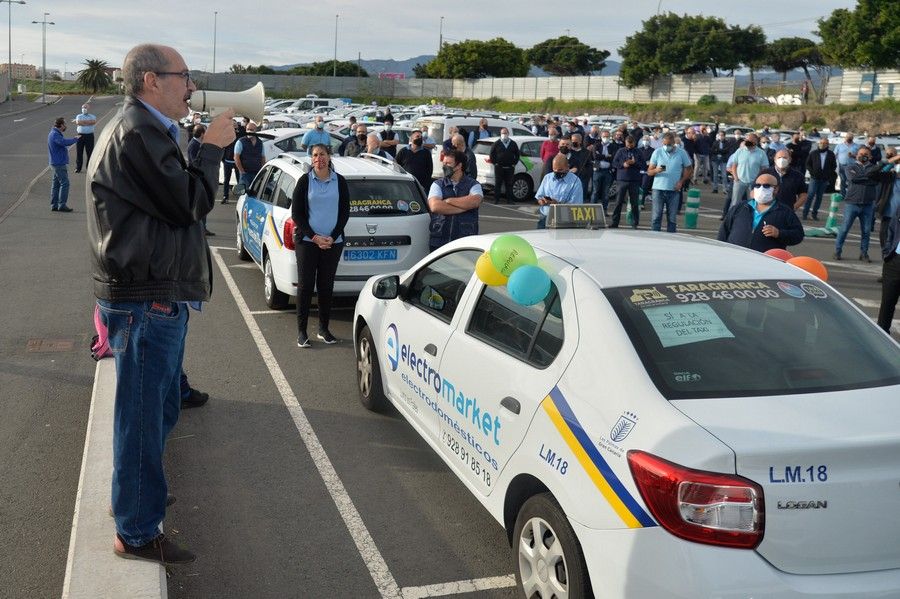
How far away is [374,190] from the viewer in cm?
921

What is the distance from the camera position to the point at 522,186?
2150cm

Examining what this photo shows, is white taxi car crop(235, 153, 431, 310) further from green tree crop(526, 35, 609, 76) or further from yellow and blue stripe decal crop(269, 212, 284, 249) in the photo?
green tree crop(526, 35, 609, 76)

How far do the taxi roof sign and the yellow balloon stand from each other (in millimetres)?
1254

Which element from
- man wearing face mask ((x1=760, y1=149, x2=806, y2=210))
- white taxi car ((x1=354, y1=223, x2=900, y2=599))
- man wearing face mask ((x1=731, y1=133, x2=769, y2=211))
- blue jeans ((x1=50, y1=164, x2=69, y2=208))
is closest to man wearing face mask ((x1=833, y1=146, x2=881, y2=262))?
man wearing face mask ((x1=731, y1=133, x2=769, y2=211))

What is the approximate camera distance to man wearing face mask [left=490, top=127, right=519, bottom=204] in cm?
2077

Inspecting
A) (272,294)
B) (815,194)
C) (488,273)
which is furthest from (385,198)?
(815,194)

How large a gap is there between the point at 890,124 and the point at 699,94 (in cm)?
2284

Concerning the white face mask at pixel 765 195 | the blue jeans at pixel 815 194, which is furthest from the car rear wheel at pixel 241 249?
the blue jeans at pixel 815 194

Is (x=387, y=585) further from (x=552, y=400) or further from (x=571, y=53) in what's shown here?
(x=571, y=53)

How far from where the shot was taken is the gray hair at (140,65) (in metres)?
3.49

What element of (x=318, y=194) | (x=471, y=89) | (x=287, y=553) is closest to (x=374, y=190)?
(x=318, y=194)

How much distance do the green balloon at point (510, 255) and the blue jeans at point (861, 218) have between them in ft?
37.1

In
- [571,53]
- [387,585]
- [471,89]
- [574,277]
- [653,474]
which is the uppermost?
[571,53]

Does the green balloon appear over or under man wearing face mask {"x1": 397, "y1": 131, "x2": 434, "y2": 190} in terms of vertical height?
under
